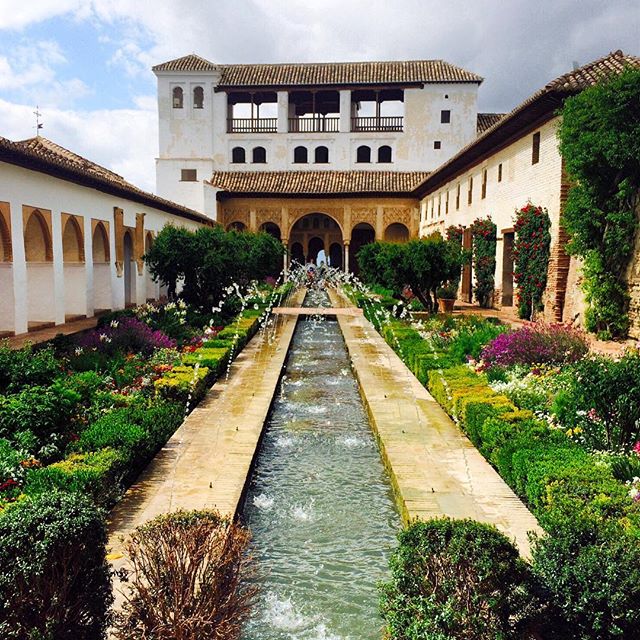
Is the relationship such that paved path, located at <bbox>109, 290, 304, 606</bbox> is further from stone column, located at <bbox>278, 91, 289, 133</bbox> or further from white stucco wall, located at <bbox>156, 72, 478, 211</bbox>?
stone column, located at <bbox>278, 91, 289, 133</bbox>

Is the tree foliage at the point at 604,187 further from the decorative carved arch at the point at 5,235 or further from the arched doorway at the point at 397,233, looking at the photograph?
the arched doorway at the point at 397,233

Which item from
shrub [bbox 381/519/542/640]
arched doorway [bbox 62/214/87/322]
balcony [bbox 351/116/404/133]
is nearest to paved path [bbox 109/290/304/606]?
shrub [bbox 381/519/542/640]

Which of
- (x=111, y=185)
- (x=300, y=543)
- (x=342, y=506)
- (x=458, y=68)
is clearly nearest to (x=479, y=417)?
(x=342, y=506)

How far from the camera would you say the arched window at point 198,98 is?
126 feet

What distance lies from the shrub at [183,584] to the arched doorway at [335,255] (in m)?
41.6

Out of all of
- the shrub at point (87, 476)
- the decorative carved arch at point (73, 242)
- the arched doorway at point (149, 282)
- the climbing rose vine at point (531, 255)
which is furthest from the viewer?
the arched doorway at point (149, 282)

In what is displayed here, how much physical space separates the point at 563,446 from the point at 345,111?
34983 mm

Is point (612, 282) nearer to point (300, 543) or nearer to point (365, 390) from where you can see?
point (365, 390)

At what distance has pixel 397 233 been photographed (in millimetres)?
38719

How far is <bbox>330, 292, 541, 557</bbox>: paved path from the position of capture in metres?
5.20

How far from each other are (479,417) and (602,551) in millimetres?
3939

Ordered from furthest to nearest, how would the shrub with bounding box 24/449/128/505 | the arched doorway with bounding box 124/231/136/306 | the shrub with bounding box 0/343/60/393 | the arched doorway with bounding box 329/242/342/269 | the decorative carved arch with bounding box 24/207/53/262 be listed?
the arched doorway with bounding box 329/242/342/269 → the arched doorway with bounding box 124/231/136/306 → the decorative carved arch with bounding box 24/207/53/262 → the shrub with bounding box 0/343/60/393 → the shrub with bounding box 24/449/128/505

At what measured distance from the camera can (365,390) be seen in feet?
32.1

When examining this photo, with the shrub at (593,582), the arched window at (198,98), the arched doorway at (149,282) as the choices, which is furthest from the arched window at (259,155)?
the shrub at (593,582)
